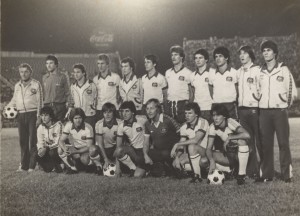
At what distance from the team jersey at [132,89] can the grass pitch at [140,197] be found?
115 centimetres

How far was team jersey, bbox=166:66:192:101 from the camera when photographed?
15.9ft

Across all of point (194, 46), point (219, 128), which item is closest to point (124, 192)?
point (219, 128)

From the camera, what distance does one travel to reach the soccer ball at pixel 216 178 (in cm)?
395

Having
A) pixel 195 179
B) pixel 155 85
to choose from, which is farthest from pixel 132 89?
pixel 195 179

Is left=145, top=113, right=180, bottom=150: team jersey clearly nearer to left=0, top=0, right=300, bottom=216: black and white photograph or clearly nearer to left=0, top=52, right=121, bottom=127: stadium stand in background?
left=0, top=0, right=300, bottom=216: black and white photograph

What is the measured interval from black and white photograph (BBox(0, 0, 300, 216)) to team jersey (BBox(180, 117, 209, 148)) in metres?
0.01

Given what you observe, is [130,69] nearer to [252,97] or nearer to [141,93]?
[141,93]

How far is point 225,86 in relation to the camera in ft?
14.4

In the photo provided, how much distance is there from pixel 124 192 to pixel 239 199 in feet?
3.46

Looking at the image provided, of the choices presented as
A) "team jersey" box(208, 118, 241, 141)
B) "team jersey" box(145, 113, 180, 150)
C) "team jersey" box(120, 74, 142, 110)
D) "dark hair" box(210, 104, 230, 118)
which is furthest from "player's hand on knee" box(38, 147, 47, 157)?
"dark hair" box(210, 104, 230, 118)

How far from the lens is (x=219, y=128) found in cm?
420

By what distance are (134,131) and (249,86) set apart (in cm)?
141

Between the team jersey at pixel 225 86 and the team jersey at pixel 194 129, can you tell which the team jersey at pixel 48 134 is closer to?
the team jersey at pixel 194 129

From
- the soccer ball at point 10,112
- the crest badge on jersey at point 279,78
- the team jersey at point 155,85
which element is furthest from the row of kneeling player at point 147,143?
the soccer ball at point 10,112
